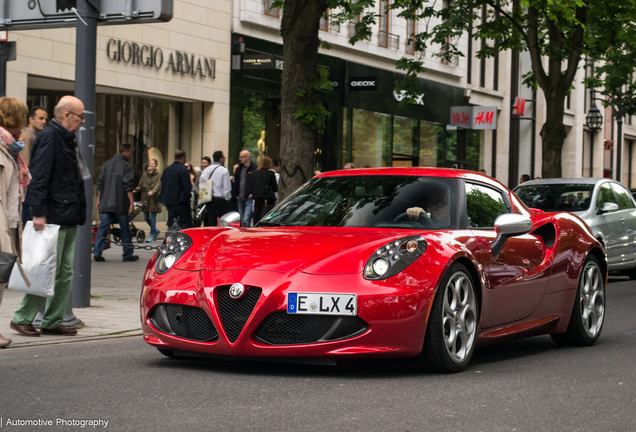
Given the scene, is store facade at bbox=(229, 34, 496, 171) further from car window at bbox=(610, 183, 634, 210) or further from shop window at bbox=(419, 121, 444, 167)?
car window at bbox=(610, 183, 634, 210)

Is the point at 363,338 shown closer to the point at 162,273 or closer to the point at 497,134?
Answer: the point at 162,273

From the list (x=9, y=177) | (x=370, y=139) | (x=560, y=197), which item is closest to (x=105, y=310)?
(x=9, y=177)

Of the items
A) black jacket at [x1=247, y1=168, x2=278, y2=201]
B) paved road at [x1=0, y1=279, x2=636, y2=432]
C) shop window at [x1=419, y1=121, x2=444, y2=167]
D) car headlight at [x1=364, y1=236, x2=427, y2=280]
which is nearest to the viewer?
paved road at [x1=0, y1=279, x2=636, y2=432]

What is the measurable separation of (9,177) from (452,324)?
10.5ft

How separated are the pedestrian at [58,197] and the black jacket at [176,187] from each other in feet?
30.4

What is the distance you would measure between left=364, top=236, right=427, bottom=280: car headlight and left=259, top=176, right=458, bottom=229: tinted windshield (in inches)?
25.1

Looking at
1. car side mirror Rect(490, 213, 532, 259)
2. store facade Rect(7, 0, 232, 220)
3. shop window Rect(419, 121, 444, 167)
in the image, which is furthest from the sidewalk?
shop window Rect(419, 121, 444, 167)

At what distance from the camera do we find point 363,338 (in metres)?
5.76

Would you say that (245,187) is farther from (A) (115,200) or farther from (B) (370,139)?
(B) (370,139)

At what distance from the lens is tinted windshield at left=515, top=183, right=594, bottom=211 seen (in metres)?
14.4

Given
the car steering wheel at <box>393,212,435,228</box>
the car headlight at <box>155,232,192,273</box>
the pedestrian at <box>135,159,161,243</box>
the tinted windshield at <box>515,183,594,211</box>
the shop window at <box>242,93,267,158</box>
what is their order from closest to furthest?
the car headlight at <box>155,232,192,273</box>
the car steering wheel at <box>393,212,435,228</box>
the tinted windshield at <box>515,183,594,211</box>
the pedestrian at <box>135,159,161,243</box>
the shop window at <box>242,93,267,158</box>

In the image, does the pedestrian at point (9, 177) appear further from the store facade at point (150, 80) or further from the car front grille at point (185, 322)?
the store facade at point (150, 80)

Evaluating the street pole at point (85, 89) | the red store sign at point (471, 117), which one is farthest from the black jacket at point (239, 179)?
the red store sign at point (471, 117)

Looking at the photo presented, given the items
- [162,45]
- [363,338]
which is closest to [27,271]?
[363,338]
